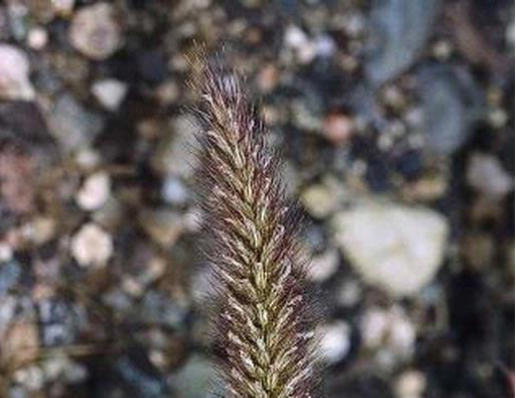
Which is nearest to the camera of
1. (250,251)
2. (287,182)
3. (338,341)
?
(250,251)

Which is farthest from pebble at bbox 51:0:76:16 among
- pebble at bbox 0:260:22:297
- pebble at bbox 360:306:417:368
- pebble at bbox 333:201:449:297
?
pebble at bbox 360:306:417:368

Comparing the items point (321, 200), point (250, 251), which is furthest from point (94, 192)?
point (250, 251)

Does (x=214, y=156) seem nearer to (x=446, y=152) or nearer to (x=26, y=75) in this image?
(x=26, y=75)

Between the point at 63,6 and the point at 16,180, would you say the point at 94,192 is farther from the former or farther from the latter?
the point at 63,6

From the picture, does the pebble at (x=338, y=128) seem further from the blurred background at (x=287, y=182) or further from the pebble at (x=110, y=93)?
the pebble at (x=110, y=93)

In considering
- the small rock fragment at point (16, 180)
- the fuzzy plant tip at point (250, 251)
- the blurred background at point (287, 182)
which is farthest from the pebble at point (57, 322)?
the fuzzy plant tip at point (250, 251)

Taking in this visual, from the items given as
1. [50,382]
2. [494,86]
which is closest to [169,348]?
[50,382]

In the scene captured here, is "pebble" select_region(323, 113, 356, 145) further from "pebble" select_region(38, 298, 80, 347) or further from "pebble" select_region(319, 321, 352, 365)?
"pebble" select_region(38, 298, 80, 347)
